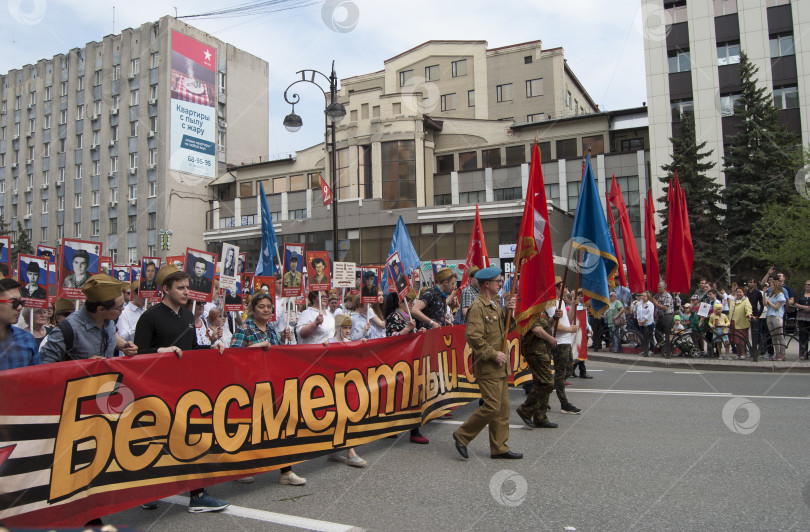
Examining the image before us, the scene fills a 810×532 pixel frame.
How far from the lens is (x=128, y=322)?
8.61m

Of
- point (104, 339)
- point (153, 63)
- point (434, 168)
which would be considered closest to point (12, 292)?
point (104, 339)

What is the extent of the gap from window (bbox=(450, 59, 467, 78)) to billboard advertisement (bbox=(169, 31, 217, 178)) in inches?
992

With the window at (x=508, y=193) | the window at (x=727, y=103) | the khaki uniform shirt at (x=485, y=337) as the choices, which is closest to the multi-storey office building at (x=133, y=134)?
the window at (x=508, y=193)

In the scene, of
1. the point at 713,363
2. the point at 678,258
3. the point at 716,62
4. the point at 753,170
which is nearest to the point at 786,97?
the point at 716,62

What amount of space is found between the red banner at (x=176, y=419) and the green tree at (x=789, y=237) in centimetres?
2293

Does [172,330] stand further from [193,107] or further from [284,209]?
[193,107]

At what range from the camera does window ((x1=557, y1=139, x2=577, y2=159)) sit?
4872 centimetres

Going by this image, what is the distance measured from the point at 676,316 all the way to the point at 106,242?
2415 inches

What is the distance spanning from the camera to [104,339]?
459 cm

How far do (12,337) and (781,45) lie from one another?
45.0 meters

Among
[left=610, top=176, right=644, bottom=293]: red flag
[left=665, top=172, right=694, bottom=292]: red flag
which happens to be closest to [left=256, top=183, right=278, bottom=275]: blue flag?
[left=610, top=176, right=644, bottom=293]: red flag

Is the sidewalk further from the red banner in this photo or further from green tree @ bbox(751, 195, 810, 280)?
green tree @ bbox(751, 195, 810, 280)

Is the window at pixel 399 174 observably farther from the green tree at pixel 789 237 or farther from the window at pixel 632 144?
the green tree at pixel 789 237

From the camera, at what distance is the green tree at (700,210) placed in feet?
108
